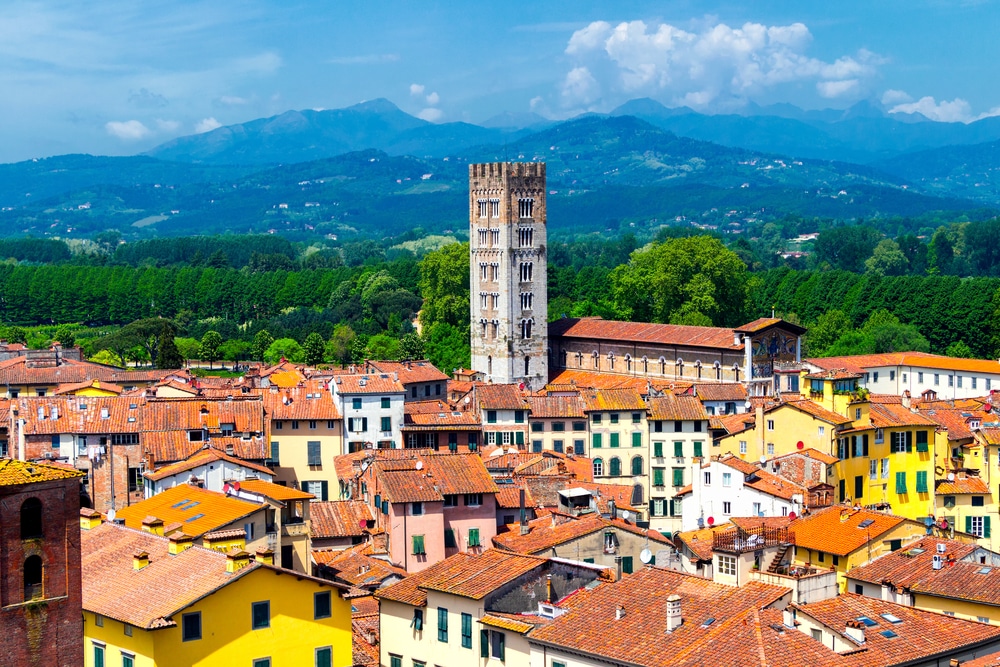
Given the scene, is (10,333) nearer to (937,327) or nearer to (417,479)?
(937,327)

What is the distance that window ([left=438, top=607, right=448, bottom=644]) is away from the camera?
39.2m

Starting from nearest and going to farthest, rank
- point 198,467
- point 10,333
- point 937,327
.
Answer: point 198,467 < point 937,327 < point 10,333

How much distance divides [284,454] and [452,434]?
771 centimetres

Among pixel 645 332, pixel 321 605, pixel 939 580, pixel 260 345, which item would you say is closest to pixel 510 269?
pixel 645 332

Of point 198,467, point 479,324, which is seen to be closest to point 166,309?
point 479,324

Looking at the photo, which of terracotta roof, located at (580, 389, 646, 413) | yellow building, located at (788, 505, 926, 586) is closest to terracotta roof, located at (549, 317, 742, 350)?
terracotta roof, located at (580, 389, 646, 413)

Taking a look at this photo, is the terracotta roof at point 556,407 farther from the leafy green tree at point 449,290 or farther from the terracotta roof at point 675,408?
the leafy green tree at point 449,290

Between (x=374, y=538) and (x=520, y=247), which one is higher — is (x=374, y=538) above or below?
below

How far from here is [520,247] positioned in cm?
10619

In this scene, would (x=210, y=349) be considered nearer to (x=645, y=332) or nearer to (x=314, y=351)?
(x=314, y=351)

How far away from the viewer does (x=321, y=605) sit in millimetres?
37156

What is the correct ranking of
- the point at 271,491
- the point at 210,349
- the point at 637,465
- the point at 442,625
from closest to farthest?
the point at 442,625, the point at 271,491, the point at 637,465, the point at 210,349

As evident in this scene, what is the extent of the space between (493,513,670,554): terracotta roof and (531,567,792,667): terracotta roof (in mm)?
7488

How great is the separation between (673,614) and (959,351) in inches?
3607
